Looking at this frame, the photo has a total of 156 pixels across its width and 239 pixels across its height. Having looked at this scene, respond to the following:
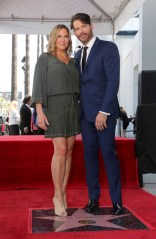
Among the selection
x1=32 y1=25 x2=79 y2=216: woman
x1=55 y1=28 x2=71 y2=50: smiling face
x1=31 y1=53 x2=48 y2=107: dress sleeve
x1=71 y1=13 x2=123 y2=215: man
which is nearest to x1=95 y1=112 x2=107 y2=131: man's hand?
x1=71 y1=13 x2=123 y2=215: man

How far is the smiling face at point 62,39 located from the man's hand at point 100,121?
22.8 inches

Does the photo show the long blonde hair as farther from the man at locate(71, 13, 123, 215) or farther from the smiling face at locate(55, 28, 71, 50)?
the man at locate(71, 13, 123, 215)

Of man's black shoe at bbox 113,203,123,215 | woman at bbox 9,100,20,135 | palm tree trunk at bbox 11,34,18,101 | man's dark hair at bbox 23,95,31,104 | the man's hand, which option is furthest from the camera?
palm tree trunk at bbox 11,34,18,101

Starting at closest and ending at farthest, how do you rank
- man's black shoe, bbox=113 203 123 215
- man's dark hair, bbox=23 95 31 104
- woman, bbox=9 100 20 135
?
man's black shoe, bbox=113 203 123 215, man's dark hair, bbox=23 95 31 104, woman, bbox=9 100 20 135

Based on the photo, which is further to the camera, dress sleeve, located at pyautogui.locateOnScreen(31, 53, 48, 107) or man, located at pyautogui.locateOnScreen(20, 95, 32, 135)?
man, located at pyautogui.locateOnScreen(20, 95, 32, 135)

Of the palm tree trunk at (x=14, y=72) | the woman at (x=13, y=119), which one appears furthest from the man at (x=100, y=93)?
the palm tree trunk at (x=14, y=72)

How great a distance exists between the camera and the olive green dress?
9.62ft

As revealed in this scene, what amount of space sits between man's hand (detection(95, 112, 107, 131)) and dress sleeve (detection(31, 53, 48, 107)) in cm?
40

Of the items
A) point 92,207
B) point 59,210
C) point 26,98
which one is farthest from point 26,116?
point 59,210

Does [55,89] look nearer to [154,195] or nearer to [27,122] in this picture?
[154,195]

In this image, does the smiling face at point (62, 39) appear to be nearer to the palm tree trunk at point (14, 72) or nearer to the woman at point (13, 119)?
the woman at point (13, 119)

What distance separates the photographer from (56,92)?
116 inches

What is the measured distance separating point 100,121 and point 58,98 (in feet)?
1.17

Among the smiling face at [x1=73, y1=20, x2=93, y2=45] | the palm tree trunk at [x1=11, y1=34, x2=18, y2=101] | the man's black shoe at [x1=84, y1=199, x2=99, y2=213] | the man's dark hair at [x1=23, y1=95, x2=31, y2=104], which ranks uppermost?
the palm tree trunk at [x1=11, y1=34, x2=18, y2=101]
